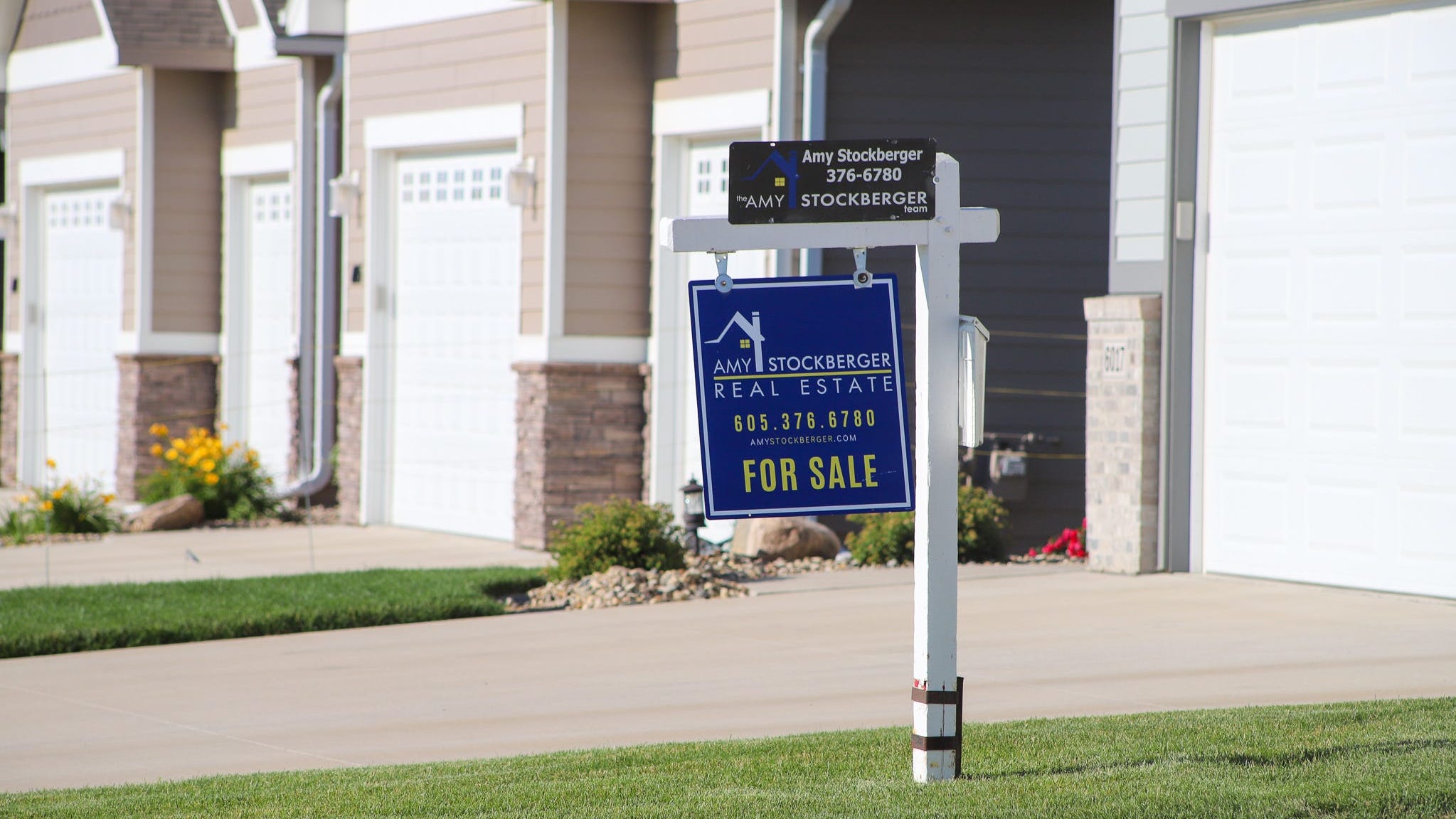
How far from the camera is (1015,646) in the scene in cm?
857

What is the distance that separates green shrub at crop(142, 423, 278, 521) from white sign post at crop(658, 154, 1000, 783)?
1195 centimetres

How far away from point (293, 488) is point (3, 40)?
28.5 feet

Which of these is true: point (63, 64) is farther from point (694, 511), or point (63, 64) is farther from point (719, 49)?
point (694, 511)

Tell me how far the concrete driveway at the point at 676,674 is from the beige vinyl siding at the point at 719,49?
4491 mm

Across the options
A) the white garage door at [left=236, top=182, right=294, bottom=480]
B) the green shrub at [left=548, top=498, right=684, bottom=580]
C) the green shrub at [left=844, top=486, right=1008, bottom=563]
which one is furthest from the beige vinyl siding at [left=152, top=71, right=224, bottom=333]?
the green shrub at [left=844, top=486, right=1008, bottom=563]

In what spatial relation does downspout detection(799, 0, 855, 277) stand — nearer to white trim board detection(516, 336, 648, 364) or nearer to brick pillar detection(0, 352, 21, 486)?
white trim board detection(516, 336, 648, 364)

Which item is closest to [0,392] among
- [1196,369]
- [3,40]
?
[3,40]

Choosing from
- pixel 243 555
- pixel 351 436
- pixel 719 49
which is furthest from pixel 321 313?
pixel 719 49

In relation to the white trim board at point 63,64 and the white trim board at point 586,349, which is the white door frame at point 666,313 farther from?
the white trim board at point 63,64

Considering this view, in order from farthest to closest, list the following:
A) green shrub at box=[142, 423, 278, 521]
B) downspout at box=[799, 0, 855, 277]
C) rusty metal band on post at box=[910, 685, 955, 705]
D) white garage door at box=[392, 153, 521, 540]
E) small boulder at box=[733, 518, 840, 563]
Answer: green shrub at box=[142, 423, 278, 521], white garage door at box=[392, 153, 521, 540], downspout at box=[799, 0, 855, 277], small boulder at box=[733, 518, 840, 563], rusty metal band on post at box=[910, 685, 955, 705]

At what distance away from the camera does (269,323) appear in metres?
18.6

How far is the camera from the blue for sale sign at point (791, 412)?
563 centimetres

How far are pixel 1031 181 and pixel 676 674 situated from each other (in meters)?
6.73

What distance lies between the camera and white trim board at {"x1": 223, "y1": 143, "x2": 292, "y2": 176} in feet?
58.1
